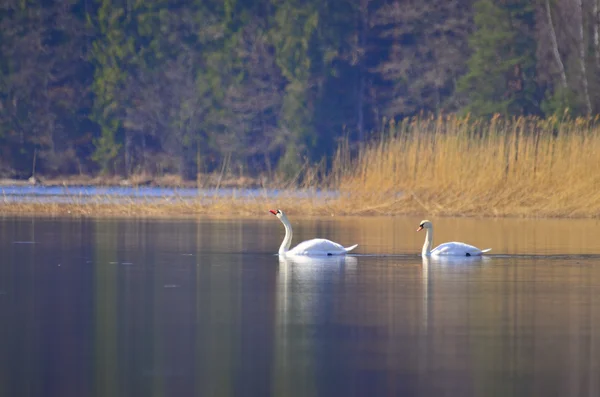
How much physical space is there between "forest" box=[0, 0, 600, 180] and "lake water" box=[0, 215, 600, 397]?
95.3 feet

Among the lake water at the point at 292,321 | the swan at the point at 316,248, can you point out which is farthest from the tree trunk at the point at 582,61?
the swan at the point at 316,248

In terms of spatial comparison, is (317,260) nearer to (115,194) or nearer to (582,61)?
(115,194)

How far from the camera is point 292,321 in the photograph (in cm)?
1022

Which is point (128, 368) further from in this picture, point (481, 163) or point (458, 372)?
point (481, 163)

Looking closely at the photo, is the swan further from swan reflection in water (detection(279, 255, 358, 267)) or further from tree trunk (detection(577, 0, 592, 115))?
tree trunk (detection(577, 0, 592, 115))

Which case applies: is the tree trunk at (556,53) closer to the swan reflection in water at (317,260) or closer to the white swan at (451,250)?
the white swan at (451,250)

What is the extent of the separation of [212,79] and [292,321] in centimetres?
3844

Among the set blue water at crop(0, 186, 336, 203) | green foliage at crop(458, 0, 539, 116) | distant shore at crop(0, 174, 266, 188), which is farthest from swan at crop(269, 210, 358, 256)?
distant shore at crop(0, 174, 266, 188)

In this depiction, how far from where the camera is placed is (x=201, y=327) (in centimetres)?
991

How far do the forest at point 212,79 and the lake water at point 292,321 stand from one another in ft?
95.3

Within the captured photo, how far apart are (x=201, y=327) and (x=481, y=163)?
52.1 feet

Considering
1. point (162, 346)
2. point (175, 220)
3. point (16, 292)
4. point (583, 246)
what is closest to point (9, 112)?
point (175, 220)

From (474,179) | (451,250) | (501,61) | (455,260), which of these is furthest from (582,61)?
(455,260)

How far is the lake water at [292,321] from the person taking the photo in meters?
7.88
